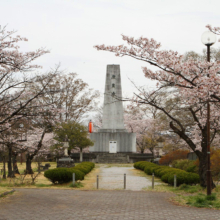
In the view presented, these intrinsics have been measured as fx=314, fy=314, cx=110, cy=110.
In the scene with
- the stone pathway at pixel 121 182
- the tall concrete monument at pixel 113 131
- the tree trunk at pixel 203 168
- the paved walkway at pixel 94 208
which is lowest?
the stone pathway at pixel 121 182

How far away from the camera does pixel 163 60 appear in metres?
11.1

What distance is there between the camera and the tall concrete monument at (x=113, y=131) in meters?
43.8

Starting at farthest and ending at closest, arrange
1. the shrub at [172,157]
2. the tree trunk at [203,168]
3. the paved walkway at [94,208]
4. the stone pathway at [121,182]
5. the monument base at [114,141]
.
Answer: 1. the monument base at [114,141]
2. the shrub at [172,157]
3. the stone pathway at [121,182]
4. the tree trunk at [203,168]
5. the paved walkway at [94,208]

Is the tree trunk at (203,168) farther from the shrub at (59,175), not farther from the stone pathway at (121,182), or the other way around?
the shrub at (59,175)

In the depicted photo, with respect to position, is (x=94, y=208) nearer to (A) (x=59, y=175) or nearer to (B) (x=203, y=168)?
(B) (x=203, y=168)

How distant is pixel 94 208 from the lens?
943 cm

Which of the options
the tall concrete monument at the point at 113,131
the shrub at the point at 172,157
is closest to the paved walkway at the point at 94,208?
the shrub at the point at 172,157

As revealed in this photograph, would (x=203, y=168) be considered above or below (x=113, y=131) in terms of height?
below

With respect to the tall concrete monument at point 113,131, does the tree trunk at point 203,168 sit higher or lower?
lower

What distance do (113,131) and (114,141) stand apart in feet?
4.72

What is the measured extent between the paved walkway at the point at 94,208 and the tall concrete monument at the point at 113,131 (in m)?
32.3

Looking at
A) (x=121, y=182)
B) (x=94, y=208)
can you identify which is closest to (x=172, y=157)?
(x=121, y=182)

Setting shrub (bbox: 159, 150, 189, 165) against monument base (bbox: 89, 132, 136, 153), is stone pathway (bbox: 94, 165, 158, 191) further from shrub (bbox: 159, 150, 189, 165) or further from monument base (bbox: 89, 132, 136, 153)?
monument base (bbox: 89, 132, 136, 153)

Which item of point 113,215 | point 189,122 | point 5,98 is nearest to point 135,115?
point 189,122
